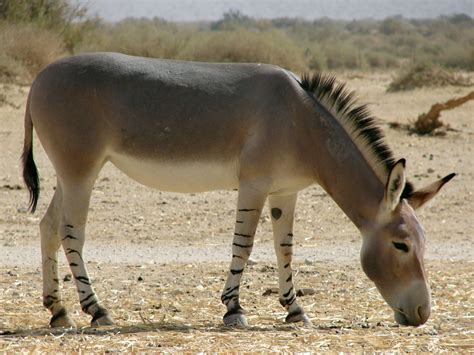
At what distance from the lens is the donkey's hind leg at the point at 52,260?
8.32 meters

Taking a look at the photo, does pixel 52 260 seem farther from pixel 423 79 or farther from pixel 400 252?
pixel 423 79

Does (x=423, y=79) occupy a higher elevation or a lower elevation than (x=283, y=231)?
higher

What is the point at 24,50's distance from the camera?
25.8 m

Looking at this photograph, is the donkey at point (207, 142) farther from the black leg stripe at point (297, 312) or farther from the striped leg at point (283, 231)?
the striped leg at point (283, 231)

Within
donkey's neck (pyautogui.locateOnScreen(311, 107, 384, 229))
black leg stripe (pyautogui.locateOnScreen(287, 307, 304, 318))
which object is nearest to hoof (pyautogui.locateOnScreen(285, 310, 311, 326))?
black leg stripe (pyautogui.locateOnScreen(287, 307, 304, 318))

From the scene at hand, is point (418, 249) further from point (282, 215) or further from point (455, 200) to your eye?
point (455, 200)

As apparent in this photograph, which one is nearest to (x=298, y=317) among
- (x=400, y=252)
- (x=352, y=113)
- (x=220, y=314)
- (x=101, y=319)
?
(x=220, y=314)

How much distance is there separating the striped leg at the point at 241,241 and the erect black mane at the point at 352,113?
95 centimetres

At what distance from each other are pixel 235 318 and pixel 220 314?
0.66 m

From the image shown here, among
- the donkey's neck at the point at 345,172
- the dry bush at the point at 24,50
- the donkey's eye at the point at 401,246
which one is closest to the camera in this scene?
the donkey's eye at the point at 401,246

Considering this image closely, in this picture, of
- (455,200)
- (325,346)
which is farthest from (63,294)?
(455,200)

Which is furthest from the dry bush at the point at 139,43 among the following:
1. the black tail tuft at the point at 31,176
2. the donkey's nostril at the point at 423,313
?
the donkey's nostril at the point at 423,313

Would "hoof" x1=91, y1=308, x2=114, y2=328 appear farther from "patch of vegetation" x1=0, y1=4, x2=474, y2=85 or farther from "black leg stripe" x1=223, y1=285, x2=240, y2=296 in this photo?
"patch of vegetation" x1=0, y1=4, x2=474, y2=85

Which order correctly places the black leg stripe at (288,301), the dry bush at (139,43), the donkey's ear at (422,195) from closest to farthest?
the donkey's ear at (422,195)
the black leg stripe at (288,301)
the dry bush at (139,43)
